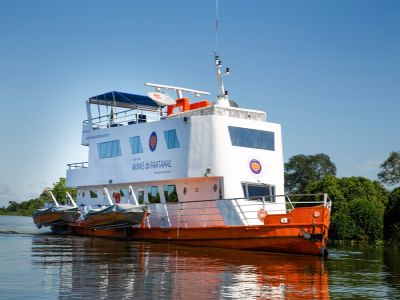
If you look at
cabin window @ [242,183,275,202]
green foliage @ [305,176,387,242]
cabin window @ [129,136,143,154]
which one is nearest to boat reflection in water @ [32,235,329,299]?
cabin window @ [242,183,275,202]

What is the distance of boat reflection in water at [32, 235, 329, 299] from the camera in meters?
Result: 10.9

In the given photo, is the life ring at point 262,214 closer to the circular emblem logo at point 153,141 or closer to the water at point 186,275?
the water at point 186,275

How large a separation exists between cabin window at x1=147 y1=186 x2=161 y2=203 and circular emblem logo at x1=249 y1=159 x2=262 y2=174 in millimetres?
4501

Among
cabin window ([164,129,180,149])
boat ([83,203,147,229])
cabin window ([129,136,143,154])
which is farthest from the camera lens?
cabin window ([129,136,143,154])

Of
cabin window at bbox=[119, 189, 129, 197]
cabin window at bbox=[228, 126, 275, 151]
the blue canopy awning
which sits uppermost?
the blue canopy awning

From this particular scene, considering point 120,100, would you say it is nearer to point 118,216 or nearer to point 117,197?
point 117,197

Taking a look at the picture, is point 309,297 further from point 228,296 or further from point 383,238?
point 383,238

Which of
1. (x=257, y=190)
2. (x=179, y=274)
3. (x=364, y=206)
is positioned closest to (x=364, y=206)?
(x=364, y=206)

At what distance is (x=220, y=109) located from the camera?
23.0 m

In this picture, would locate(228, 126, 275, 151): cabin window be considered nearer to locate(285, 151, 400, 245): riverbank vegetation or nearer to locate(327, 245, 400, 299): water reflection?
locate(327, 245, 400, 299): water reflection

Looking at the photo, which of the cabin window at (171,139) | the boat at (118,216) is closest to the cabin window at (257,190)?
the cabin window at (171,139)

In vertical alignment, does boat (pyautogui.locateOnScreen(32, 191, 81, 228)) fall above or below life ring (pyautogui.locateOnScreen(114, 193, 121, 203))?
below

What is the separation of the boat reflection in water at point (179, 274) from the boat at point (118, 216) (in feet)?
10.1

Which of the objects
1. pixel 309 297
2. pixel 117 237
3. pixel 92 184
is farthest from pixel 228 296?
pixel 92 184
